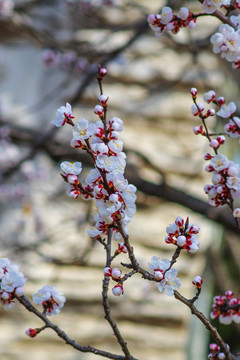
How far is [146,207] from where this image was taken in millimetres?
2438

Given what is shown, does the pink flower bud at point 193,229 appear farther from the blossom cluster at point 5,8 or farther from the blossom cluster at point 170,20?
the blossom cluster at point 5,8

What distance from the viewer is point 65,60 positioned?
7.21ft

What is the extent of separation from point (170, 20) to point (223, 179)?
320 millimetres

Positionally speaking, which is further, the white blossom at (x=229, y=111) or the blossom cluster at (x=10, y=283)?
the white blossom at (x=229, y=111)

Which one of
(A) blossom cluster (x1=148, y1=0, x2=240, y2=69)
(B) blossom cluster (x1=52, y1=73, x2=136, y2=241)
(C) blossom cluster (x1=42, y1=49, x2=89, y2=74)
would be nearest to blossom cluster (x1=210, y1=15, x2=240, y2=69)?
(A) blossom cluster (x1=148, y1=0, x2=240, y2=69)

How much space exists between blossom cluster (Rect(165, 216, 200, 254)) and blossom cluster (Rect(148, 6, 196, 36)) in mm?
379

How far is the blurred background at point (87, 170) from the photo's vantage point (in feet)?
7.40

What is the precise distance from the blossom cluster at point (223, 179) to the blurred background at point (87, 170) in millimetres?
1405

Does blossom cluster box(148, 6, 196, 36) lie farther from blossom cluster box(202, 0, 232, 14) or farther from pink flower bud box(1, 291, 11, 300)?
pink flower bud box(1, 291, 11, 300)

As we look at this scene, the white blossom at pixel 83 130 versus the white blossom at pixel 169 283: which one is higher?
the white blossom at pixel 83 130

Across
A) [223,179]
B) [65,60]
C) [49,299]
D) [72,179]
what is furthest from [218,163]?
[65,60]

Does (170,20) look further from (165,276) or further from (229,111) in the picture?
(165,276)

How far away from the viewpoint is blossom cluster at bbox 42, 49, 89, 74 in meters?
2.16

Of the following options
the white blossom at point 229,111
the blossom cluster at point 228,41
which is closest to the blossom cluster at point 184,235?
the white blossom at point 229,111
